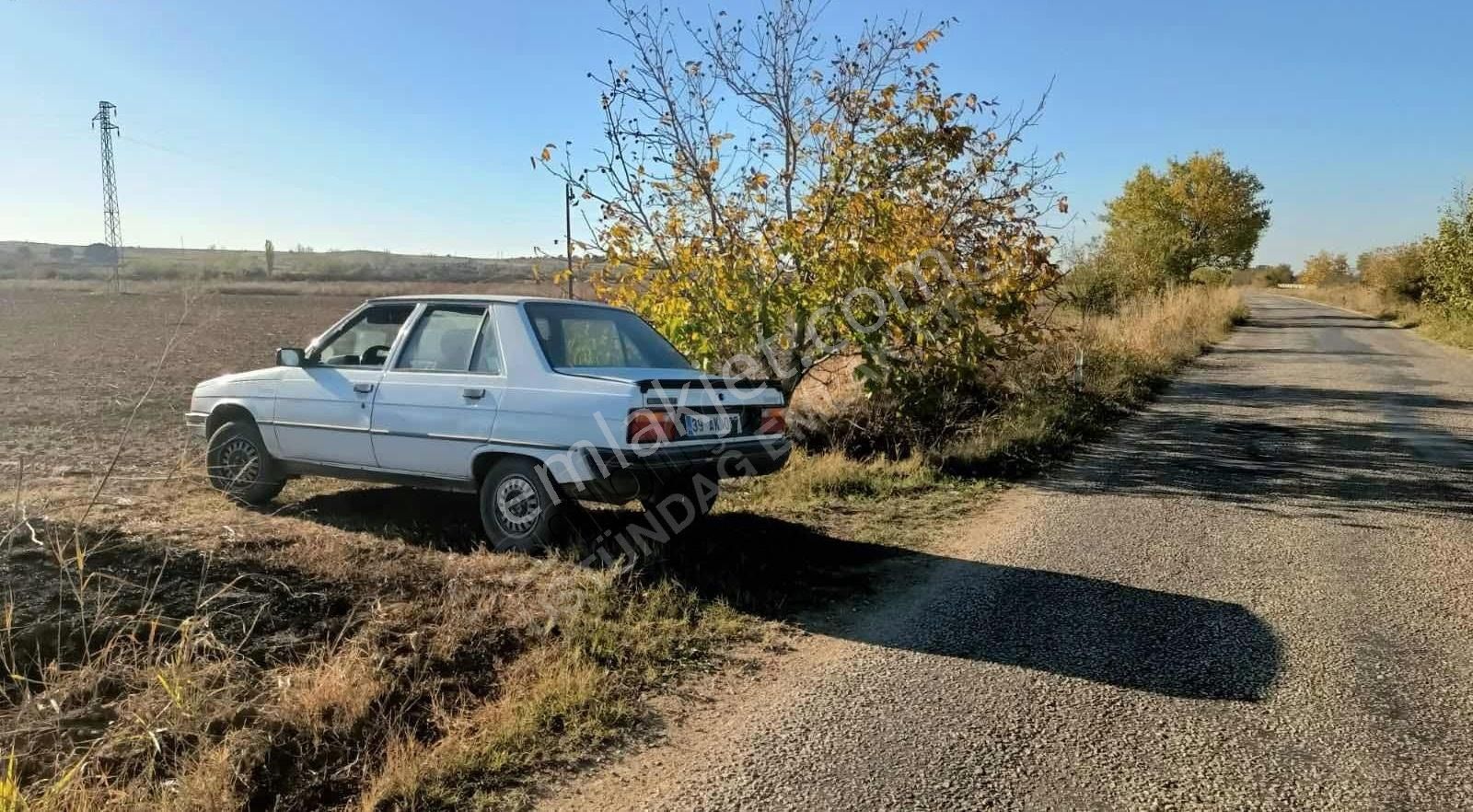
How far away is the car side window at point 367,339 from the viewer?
6.38m

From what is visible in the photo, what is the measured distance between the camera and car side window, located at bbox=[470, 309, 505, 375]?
18.5 feet

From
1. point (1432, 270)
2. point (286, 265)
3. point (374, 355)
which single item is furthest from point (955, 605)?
point (286, 265)

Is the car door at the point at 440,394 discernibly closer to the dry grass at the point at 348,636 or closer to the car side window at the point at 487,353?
the car side window at the point at 487,353

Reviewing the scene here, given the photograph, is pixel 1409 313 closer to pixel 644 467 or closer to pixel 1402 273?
pixel 1402 273

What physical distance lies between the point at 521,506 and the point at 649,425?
104 cm

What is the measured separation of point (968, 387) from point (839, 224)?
381cm

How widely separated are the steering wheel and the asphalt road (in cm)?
398

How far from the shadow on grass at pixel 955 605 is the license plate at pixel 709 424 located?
74 centimetres

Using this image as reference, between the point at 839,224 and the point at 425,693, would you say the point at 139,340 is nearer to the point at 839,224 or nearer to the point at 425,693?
the point at 839,224

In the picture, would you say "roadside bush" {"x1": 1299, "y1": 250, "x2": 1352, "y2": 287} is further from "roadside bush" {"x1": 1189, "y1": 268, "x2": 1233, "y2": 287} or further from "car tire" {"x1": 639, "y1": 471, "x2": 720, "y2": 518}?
"car tire" {"x1": 639, "y1": 471, "x2": 720, "y2": 518}

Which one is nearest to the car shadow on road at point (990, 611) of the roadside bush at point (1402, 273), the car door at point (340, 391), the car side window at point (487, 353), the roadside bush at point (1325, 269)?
the car side window at point (487, 353)

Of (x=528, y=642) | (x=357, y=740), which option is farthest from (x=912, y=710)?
(x=357, y=740)

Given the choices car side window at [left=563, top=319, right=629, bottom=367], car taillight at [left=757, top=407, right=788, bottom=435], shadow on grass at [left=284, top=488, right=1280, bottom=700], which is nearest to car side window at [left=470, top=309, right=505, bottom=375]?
car side window at [left=563, top=319, right=629, bottom=367]

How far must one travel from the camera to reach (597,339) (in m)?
6.10
